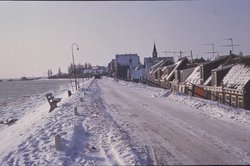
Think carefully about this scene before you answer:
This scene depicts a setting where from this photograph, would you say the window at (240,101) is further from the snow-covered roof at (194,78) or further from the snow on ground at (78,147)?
the snow on ground at (78,147)

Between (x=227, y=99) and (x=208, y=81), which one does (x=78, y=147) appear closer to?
(x=227, y=99)

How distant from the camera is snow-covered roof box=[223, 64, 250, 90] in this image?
108ft

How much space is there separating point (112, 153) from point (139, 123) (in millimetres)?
6855

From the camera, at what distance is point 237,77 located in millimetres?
34844

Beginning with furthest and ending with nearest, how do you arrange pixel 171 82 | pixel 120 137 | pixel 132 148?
pixel 171 82, pixel 120 137, pixel 132 148

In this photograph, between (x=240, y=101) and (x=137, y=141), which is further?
(x=240, y=101)

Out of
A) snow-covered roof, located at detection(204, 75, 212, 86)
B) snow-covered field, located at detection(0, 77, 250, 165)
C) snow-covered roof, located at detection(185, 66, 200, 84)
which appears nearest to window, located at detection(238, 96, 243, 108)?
snow-covered roof, located at detection(204, 75, 212, 86)

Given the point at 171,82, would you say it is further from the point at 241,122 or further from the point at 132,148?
the point at 132,148

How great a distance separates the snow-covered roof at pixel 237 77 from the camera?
3278 centimetres

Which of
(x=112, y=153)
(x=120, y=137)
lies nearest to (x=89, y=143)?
(x=120, y=137)

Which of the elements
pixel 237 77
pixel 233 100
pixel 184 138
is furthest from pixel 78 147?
pixel 237 77

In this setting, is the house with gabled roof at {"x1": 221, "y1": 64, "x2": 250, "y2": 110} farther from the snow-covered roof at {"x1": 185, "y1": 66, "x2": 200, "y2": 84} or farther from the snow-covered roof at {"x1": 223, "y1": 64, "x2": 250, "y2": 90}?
A: the snow-covered roof at {"x1": 185, "y1": 66, "x2": 200, "y2": 84}

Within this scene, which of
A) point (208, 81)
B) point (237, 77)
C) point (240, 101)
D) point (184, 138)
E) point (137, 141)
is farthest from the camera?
point (208, 81)

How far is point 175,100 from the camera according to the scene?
108ft
